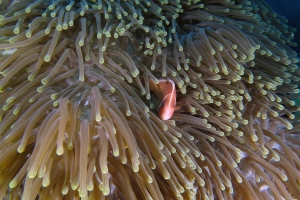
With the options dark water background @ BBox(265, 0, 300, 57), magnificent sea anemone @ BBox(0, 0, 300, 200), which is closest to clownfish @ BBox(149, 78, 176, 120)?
magnificent sea anemone @ BBox(0, 0, 300, 200)

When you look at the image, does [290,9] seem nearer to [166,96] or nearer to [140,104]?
[166,96]

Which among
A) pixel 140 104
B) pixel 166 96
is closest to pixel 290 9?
pixel 166 96

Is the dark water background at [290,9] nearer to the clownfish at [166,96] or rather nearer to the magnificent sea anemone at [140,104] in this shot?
the magnificent sea anemone at [140,104]

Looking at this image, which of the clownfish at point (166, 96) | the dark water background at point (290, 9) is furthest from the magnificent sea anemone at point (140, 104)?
the dark water background at point (290, 9)

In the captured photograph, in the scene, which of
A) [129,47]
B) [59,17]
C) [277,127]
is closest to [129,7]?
[129,47]

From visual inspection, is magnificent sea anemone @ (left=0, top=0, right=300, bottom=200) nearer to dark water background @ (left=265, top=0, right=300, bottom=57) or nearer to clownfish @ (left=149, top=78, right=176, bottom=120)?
clownfish @ (left=149, top=78, right=176, bottom=120)
